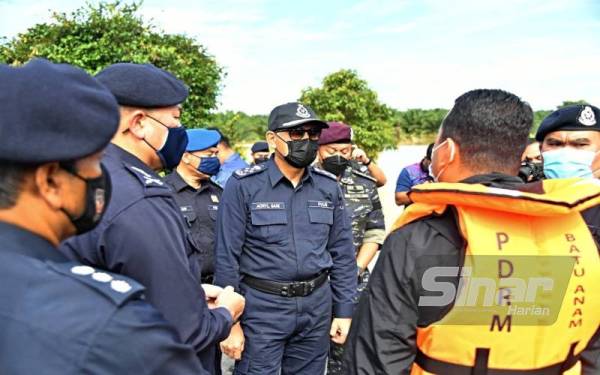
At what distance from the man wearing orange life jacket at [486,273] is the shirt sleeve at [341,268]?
1775mm

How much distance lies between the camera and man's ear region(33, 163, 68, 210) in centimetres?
105

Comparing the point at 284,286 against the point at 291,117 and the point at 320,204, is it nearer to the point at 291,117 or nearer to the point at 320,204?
the point at 320,204

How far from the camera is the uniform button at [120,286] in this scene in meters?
1.01

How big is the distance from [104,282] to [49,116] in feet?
1.13

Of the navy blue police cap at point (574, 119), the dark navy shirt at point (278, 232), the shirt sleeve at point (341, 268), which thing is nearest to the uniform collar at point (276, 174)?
the dark navy shirt at point (278, 232)

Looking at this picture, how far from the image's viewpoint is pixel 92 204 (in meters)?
1.18

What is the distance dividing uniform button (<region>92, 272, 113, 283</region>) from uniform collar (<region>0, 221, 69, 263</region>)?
11 cm

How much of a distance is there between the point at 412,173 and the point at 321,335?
9.20 feet

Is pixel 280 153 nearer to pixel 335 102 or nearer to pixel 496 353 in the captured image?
pixel 496 353

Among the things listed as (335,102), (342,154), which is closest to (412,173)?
(342,154)

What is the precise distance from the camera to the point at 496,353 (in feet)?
5.15

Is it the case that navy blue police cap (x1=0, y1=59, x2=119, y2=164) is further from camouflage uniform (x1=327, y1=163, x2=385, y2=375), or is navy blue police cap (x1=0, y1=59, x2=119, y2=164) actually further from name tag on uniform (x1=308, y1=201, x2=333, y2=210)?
camouflage uniform (x1=327, y1=163, x2=385, y2=375)

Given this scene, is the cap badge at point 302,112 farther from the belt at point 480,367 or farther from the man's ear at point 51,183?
the man's ear at point 51,183

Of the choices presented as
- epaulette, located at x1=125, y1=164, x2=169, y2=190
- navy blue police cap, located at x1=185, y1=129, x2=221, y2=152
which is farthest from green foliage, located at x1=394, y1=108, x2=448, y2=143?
epaulette, located at x1=125, y1=164, x2=169, y2=190
